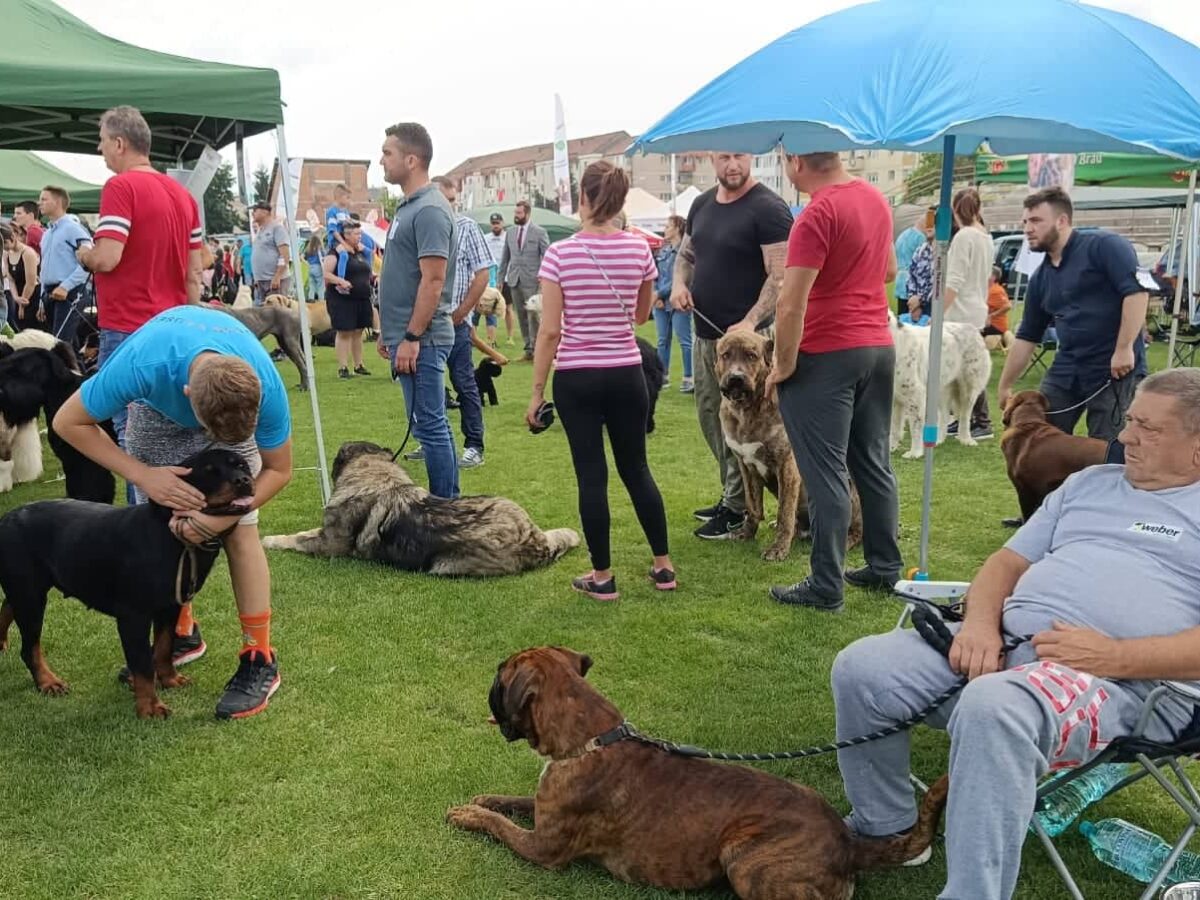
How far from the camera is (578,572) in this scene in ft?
16.5

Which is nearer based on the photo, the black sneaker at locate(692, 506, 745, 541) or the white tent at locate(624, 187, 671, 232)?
the black sneaker at locate(692, 506, 745, 541)

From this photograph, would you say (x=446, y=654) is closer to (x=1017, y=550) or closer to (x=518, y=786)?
(x=518, y=786)

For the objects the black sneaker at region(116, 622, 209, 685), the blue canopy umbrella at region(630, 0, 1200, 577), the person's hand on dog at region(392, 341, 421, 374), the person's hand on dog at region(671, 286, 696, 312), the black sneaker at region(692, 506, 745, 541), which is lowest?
the black sneaker at region(692, 506, 745, 541)

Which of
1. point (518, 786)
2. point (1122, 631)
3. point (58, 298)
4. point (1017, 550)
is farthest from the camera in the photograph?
point (58, 298)

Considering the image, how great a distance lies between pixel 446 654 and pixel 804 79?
2.70 metres

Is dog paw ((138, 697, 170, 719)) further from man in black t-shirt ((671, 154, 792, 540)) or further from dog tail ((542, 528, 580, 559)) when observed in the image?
man in black t-shirt ((671, 154, 792, 540))

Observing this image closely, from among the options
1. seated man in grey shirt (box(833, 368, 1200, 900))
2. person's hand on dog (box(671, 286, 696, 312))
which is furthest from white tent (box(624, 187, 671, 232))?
seated man in grey shirt (box(833, 368, 1200, 900))

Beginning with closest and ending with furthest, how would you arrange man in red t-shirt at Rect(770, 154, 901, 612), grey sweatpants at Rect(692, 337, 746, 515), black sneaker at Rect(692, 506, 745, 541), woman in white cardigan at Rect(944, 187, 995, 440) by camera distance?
man in red t-shirt at Rect(770, 154, 901, 612) < grey sweatpants at Rect(692, 337, 746, 515) < black sneaker at Rect(692, 506, 745, 541) < woman in white cardigan at Rect(944, 187, 995, 440)

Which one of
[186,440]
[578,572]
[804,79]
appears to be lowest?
[578,572]

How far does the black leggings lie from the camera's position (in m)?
4.19

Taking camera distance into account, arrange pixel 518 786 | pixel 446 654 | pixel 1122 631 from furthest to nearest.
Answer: pixel 446 654, pixel 518 786, pixel 1122 631

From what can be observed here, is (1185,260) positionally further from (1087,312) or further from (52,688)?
(52,688)

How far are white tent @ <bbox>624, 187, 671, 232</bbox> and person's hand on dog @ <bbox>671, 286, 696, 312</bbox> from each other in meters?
28.1

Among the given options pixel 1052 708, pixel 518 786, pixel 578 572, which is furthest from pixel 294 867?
pixel 578 572
